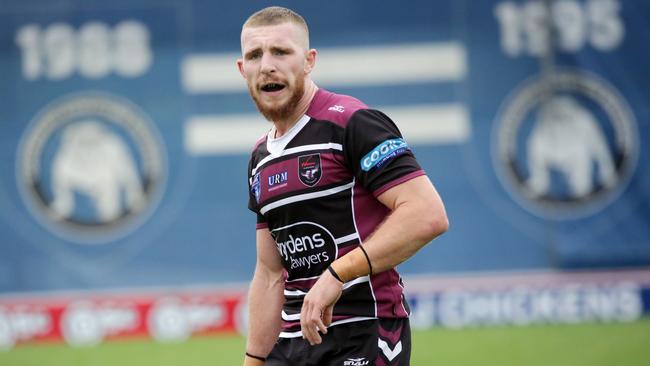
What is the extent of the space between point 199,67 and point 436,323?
Result: 3491 millimetres

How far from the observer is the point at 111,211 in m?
11.8

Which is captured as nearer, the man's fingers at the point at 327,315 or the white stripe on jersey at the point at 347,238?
the man's fingers at the point at 327,315

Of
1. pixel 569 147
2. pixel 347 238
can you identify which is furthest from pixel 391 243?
pixel 569 147

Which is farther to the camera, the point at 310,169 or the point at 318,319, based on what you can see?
the point at 310,169

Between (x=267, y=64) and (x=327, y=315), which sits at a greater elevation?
(x=267, y=64)

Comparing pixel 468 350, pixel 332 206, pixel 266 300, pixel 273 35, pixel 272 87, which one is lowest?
pixel 468 350

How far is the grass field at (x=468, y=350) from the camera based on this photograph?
912 centimetres

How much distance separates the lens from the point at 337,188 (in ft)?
12.9

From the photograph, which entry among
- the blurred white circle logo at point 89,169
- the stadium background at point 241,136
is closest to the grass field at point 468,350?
the stadium background at point 241,136

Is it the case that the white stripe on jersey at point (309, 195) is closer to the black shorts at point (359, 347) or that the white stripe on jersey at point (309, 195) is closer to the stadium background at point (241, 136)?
the black shorts at point (359, 347)

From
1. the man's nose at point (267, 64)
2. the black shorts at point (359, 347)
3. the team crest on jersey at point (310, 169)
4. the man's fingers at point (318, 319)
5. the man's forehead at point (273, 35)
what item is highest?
the man's forehead at point (273, 35)

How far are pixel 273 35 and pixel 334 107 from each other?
0.32 metres

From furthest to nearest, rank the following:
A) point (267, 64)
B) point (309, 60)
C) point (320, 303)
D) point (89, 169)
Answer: point (89, 169)
point (309, 60)
point (267, 64)
point (320, 303)

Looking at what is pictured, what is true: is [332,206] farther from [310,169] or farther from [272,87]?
[272,87]
